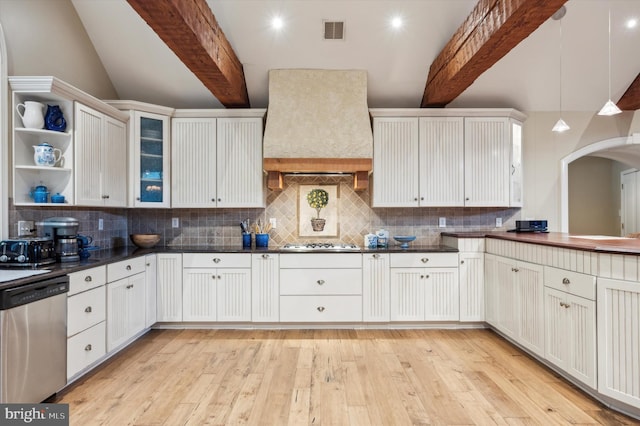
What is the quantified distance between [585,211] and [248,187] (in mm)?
7149

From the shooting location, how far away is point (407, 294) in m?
3.66

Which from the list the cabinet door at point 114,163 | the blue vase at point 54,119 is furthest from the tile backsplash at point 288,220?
the blue vase at point 54,119

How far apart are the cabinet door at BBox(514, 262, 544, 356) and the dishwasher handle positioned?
3.66m

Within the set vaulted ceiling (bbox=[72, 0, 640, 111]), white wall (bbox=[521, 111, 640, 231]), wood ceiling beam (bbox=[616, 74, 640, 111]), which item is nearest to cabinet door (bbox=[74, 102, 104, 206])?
vaulted ceiling (bbox=[72, 0, 640, 111])

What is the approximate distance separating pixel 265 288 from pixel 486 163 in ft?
9.67

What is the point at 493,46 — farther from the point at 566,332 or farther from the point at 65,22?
the point at 65,22

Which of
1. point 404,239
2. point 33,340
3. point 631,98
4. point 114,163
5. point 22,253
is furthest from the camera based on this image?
point 631,98

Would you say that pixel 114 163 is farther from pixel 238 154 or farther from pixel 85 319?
pixel 85 319

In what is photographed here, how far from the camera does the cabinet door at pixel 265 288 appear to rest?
11.9 feet

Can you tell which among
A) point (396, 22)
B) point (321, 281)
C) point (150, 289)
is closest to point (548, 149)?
point (396, 22)

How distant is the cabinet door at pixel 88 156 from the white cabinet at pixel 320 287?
6.29 feet

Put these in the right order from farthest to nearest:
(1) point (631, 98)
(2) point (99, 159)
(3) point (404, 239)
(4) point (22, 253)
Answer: (1) point (631, 98)
(3) point (404, 239)
(2) point (99, 159)
(4) point (22, 253)

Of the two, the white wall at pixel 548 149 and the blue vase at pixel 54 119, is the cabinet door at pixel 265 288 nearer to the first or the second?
the blue vase at pixel 54 119

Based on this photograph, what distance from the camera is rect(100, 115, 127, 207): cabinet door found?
3.30 meters
